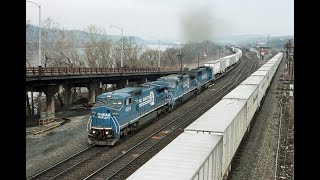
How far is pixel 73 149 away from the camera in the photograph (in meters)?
22.0

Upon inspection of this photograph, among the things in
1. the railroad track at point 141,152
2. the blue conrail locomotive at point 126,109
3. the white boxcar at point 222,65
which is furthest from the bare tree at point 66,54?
the railroad track at point 141,152

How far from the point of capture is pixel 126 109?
2317 cm

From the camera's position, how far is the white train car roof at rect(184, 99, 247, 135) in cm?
1435

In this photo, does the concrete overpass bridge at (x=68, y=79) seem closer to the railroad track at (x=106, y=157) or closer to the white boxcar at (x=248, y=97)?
the railroad track at (x=106, y=157)

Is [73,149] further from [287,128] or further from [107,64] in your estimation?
[107,64]

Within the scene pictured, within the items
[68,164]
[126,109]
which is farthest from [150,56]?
[68,164]

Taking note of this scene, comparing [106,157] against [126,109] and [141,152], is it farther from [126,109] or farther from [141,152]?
[126,109]

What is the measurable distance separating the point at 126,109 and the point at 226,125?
9.87m

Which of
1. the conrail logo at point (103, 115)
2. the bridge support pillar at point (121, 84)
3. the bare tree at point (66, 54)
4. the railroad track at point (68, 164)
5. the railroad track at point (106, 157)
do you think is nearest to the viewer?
the railroad track at point (68, 164)

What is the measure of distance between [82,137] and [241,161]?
12257mm

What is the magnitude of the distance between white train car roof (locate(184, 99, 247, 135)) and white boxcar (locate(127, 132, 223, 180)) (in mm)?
783

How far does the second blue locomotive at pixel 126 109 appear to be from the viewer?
22109 mm

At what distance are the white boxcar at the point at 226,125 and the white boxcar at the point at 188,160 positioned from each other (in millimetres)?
649
